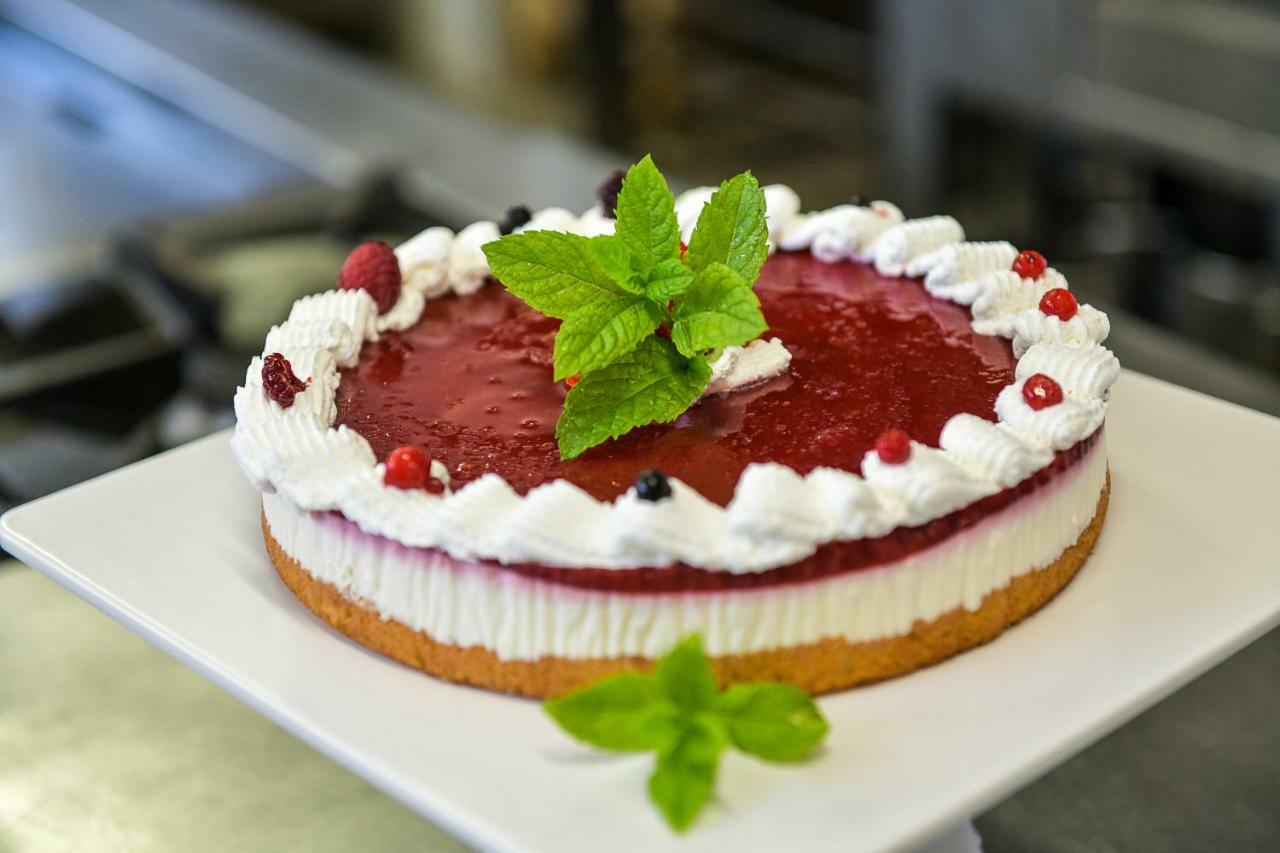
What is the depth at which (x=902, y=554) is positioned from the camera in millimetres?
1393

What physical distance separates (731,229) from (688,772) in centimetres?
63

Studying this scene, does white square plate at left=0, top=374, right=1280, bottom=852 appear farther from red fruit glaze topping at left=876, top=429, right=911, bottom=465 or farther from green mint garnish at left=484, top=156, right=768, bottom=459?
green mint garnish at left=484, top=156, right=768, bottom=459

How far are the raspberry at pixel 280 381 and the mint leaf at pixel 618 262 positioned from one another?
34 cm

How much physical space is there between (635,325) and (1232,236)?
3286 millimetres

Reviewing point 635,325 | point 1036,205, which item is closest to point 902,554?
point 635,325

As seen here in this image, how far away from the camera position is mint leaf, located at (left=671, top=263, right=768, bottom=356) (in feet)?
4.85

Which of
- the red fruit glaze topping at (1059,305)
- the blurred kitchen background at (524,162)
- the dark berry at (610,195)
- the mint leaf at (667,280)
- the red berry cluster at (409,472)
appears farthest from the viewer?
the blurred kitchen background at (524,162)

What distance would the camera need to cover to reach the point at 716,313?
1514mm

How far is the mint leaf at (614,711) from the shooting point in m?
1.23

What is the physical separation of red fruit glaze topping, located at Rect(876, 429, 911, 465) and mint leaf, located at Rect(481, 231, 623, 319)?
1.11ft

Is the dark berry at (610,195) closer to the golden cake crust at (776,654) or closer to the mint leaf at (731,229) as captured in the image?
the mint leaf at (731,229)

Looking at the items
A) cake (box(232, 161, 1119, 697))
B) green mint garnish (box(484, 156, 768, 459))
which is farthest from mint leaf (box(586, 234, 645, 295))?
cake (box(232, 161, 1119, 697))

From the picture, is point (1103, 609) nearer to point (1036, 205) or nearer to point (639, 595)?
point (639, 595)

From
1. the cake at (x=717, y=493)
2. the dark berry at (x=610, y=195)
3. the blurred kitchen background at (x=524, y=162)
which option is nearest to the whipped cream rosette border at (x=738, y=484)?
the cake at (x=717, y=493)
